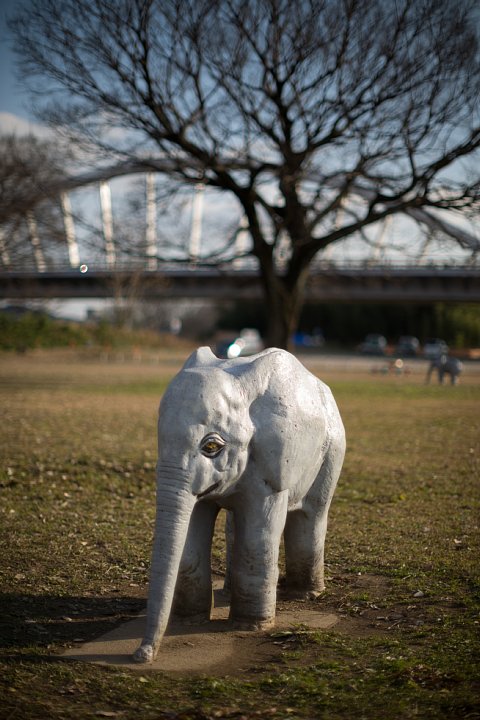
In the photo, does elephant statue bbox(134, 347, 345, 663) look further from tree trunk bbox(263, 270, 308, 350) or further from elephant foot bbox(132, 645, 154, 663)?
tree trunk bbox(263, 270, 308, 350)

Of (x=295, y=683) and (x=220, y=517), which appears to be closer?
(x=295, y=683)

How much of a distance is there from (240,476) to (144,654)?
125cm

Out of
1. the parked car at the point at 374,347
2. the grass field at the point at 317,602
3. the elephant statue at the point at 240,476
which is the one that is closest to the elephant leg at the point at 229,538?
the elephant statue at the point at 240,476

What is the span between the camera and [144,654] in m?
4.84

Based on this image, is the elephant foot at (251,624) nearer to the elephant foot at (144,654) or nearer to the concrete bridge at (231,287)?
the elephant foot at (144,654)

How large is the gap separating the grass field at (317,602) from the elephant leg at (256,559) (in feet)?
1.02

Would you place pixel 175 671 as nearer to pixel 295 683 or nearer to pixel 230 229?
pixel 295 683

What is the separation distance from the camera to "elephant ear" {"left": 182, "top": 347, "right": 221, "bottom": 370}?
5.37 meters

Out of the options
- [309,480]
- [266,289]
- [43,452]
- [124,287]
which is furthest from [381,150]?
[124,287]

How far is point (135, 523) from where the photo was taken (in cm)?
877

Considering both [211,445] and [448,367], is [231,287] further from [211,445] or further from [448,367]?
[211,445]

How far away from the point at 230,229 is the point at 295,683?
16.1m

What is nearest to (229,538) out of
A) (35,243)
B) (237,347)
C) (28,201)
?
(28,201)

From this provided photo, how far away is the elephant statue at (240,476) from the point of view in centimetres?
488
